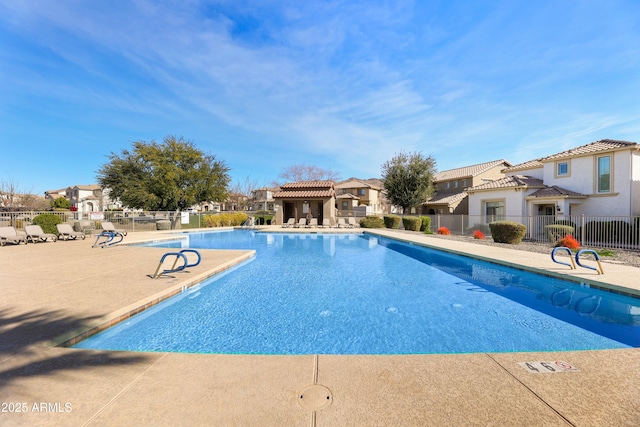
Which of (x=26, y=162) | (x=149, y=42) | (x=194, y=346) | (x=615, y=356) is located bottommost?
(x=194, y=346)

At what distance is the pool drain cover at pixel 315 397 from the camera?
2.14 metres

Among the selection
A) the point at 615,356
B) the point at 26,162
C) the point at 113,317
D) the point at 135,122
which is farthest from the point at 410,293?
the point at 26,162

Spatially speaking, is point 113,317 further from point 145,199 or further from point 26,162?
point 26,162

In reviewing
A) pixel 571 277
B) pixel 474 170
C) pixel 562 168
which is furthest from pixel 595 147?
pixel 571 277

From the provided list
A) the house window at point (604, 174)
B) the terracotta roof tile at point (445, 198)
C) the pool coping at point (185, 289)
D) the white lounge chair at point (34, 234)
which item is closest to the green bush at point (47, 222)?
the white lounge chair at point (34, 234)

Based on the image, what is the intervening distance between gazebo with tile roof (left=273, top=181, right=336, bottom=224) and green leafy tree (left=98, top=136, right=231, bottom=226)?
784 cm

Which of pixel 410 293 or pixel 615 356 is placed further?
pixel 410 293

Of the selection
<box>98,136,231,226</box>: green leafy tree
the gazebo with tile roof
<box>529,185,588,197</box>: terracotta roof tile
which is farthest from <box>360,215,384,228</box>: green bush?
<box>98,136,231,226</box>: green leafy tree

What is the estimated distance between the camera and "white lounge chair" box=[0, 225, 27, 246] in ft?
40.3

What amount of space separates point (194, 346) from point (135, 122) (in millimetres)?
30827

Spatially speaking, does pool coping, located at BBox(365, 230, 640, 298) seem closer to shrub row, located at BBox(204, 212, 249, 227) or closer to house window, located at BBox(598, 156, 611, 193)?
house window, located at BBox(598, 156, 611, 193)

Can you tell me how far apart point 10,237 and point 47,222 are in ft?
10.9

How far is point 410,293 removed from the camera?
264 inches

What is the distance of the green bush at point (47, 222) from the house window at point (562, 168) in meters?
32.6
